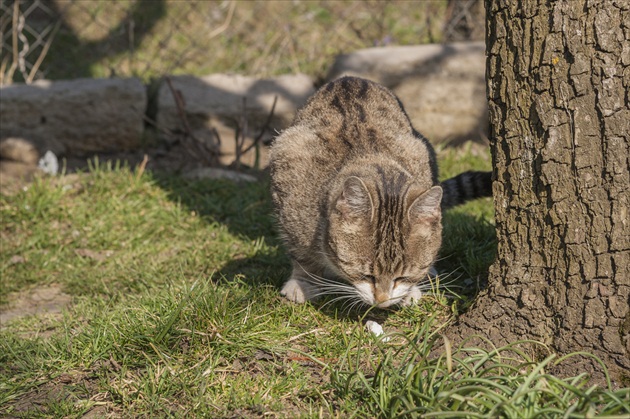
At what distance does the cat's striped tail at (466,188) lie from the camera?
4105 millimetres

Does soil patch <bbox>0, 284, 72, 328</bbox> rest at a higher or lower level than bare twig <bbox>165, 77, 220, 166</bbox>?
lower

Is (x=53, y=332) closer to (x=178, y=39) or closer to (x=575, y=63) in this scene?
(x=575, y=63)

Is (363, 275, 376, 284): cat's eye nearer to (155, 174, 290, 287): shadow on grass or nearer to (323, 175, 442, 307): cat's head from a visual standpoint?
(323, 175, 442, 307): cat's head

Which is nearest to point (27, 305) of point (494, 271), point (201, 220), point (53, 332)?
point (53, 332)

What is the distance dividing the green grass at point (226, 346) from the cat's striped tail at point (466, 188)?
25 cm

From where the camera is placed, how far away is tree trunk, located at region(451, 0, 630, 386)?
2.77 meters

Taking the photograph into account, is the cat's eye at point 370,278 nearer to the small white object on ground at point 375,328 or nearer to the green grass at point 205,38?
the small white object on ground at point 375,328

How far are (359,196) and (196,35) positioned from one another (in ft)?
16.5

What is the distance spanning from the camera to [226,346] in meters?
3.27

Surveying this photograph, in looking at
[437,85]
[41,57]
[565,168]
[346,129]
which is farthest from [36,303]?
[437,85]

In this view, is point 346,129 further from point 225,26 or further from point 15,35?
point 15,35

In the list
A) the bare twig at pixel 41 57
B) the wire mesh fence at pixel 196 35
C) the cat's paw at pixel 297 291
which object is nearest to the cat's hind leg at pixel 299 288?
the cat's paw at pixel 297 291

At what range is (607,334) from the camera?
2875 millimetres

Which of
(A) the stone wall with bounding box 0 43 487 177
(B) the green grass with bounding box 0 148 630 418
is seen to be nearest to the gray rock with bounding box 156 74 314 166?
(A) the stone wall with bounding box 0 43 487 177
